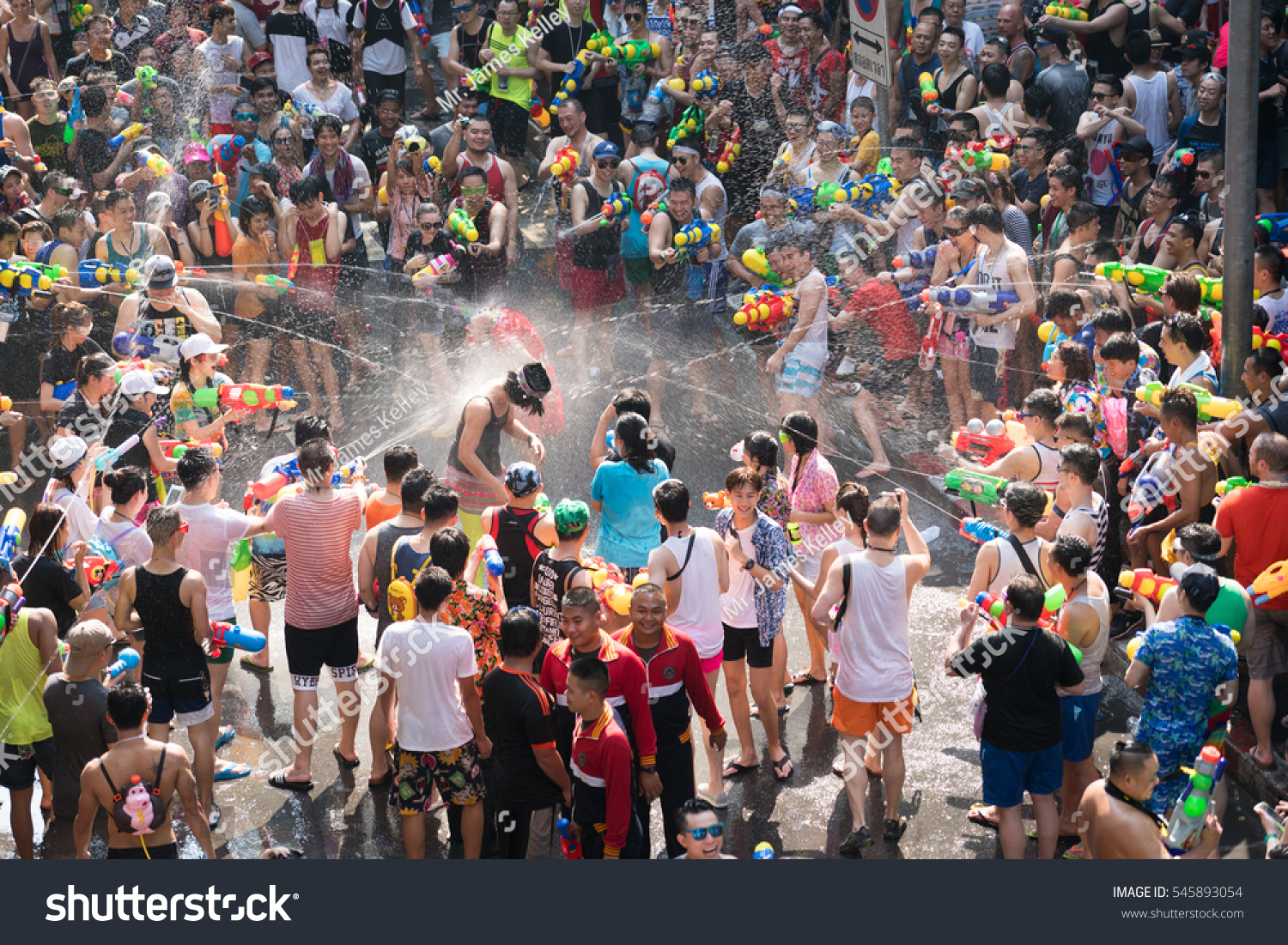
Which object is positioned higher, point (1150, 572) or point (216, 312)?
point (216, 312)

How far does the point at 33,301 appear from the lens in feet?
32.4

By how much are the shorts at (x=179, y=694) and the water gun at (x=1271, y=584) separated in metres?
4.85

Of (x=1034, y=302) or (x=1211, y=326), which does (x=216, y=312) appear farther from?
(x=1211, y=326)

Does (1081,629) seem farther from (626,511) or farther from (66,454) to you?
(66,454)

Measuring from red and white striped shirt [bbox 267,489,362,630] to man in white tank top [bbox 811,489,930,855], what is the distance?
237 cm

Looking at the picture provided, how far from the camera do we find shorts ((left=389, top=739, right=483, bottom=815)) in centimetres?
550

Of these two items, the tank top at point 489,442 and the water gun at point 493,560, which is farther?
the tank top at point 489,442

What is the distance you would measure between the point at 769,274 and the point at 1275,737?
516 centimetres

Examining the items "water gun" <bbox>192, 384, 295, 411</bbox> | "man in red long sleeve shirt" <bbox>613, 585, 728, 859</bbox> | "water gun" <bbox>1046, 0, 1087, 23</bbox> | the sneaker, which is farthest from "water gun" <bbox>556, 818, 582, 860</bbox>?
"water gun" <bbox>1046, 0, 1087, 23</bbox>

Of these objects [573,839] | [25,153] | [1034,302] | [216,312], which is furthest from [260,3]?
[573,839]

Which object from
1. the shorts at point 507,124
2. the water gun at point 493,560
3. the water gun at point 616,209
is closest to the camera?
the water gun at point 493,560

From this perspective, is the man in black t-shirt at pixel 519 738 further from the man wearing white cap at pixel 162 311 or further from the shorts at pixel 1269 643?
the man wearing white cap at pixel 162 311

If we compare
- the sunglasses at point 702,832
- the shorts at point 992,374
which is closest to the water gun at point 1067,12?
the shorts at point 992,374

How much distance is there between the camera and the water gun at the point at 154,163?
11492mm
